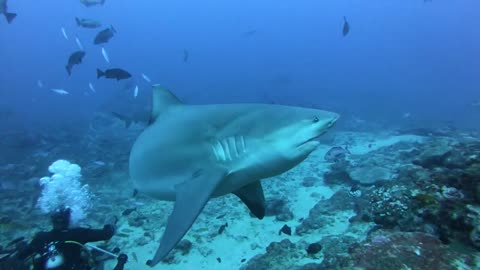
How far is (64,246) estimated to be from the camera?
4.65 meters

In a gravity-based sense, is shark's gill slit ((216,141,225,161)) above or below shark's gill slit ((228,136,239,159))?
below

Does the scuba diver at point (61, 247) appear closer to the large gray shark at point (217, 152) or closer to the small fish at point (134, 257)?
the large gray shark at point (217, 152)

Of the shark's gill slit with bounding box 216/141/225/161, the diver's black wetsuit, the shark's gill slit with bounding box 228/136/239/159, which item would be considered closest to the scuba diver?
the diver's black wetsuit

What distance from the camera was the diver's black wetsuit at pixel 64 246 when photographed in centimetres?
453

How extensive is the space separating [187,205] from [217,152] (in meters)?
0.74

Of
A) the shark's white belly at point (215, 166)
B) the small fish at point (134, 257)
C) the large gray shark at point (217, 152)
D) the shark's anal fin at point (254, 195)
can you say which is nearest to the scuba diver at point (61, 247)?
the large gray shark at point (217, 152)

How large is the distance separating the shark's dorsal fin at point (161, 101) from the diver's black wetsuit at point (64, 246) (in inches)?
71.0

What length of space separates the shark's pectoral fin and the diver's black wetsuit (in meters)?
2.25

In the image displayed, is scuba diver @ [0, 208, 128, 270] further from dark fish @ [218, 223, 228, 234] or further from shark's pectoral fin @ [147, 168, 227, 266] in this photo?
dark fish @ [218, 223, 228, 234]

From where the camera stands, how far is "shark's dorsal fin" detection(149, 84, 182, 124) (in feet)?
16.1

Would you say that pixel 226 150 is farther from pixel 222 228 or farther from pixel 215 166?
pixel 222 228

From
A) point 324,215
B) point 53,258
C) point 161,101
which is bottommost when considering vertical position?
point 324,215

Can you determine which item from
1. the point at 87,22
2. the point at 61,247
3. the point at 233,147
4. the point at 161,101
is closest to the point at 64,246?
the point at 61,247

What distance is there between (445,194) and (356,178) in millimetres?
5284
